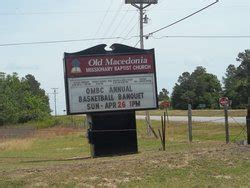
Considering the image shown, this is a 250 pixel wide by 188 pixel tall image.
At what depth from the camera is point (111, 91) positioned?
20484 mm

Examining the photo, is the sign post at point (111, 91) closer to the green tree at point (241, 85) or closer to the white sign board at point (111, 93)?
the white sign board at point (111, 93)

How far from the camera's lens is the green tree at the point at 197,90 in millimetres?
141750

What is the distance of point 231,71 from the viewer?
156750 millimetres

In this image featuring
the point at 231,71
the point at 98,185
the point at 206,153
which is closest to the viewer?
the point at 98,185

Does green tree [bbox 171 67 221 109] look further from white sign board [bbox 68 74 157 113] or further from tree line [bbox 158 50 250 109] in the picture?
white sign board [bbox 68 74 157 113]

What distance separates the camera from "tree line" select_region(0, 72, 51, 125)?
342ft

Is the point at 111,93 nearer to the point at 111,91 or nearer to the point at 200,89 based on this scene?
the point at 111,91

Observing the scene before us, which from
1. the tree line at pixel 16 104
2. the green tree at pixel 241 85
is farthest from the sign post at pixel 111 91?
the tree line at pixel 16 104

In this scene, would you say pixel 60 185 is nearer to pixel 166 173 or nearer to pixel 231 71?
pixel 166 173

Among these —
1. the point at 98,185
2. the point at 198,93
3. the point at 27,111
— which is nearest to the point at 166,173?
the point at 98,185

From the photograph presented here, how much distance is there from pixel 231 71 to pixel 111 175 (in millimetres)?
147471

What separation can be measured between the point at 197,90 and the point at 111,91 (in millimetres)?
126335

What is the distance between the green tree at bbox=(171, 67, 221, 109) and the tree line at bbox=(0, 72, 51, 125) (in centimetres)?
4150

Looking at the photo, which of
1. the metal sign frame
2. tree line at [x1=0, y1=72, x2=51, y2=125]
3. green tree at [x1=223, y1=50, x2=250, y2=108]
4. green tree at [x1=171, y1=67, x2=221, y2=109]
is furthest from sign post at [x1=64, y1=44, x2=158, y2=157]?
green tree at [x1=171, y1=67, x2=221, y2=109]
